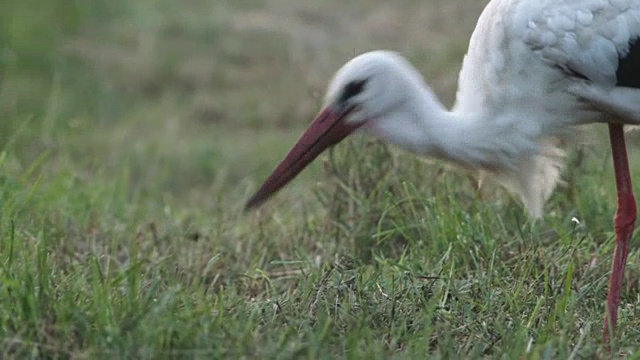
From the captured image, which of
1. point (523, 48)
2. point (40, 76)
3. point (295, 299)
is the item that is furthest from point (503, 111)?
point (40, 76)

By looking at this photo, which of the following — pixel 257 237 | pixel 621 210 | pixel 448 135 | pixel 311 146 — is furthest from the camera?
pixel 257 237

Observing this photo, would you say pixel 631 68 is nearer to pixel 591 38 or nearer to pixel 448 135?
pixel 591 38

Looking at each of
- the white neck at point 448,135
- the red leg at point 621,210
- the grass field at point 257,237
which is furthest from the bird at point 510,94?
the grass field at point 257,237

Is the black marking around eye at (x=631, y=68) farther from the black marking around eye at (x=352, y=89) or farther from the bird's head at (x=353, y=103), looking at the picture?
the black marking around eye at (x=352, y=89)

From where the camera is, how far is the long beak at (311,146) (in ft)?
14.6

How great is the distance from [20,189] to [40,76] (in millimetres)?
5433

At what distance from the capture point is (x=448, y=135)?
4363mm

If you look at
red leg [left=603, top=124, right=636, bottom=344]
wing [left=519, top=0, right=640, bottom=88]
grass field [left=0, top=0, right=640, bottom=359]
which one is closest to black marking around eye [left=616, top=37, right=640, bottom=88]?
wing [left=519, top=0, right=640, bottom=88]

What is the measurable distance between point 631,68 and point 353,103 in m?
0.99

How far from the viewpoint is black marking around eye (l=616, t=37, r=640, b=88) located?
14.7 ft

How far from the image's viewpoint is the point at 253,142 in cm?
963

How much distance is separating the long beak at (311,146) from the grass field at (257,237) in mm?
361

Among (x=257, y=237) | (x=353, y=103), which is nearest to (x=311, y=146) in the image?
(x=353, y=103)

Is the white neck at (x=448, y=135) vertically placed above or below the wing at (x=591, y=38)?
below
